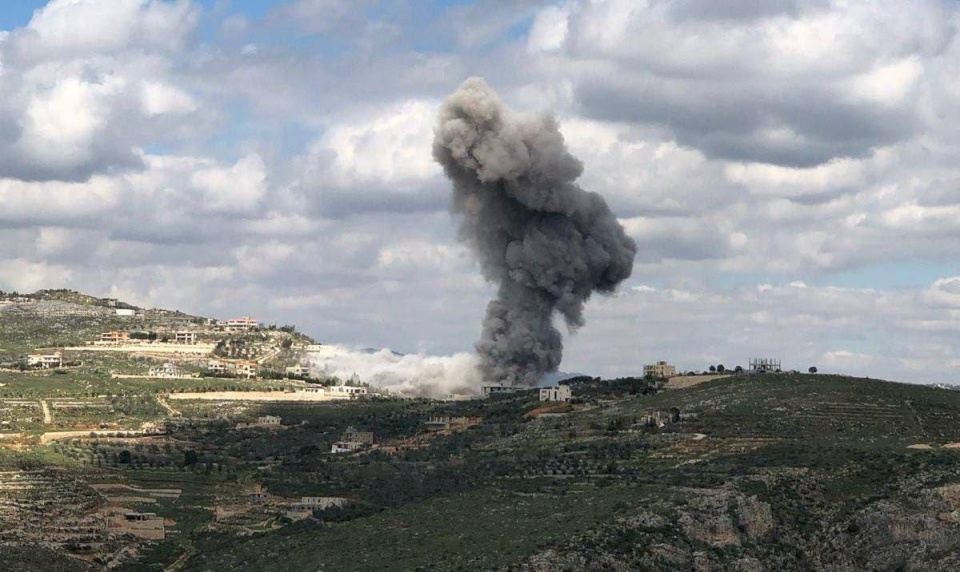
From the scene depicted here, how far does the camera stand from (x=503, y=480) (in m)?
105

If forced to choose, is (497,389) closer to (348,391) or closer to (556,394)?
(556,394)

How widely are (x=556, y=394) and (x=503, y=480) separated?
3763 centimetres

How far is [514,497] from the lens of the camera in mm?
97188

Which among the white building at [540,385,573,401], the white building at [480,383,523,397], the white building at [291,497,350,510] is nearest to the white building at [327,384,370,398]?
the white building at [480,383,523,397]

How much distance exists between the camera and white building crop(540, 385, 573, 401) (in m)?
142

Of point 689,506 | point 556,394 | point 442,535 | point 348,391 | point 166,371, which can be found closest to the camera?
point 442,535

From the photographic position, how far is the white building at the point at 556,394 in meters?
142

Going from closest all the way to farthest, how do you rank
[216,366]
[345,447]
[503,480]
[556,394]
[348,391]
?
[503,480] < [345,447] < [556,394] < [348,391] < [216,366]

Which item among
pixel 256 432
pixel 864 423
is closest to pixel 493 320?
pixel 256 432

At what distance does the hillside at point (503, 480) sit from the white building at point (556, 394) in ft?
4.25

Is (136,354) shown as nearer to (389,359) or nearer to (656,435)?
(389,359)

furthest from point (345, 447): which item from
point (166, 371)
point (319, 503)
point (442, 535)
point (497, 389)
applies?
point (166, 371)

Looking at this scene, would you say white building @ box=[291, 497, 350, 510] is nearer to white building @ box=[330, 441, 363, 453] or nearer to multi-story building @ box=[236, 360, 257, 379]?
white building @ box=[330, 441, 363, 453]

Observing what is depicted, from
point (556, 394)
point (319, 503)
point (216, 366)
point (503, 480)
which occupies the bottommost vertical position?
point (319, 503)
